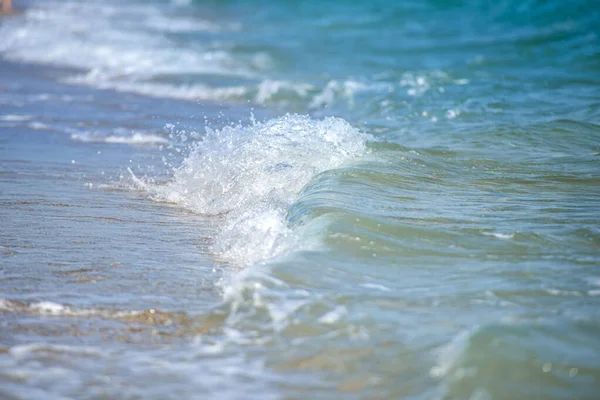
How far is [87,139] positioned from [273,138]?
→ 2.81m

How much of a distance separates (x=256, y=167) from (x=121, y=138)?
292 cm

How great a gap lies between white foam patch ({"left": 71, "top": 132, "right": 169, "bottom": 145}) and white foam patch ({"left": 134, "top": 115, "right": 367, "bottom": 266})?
64.8 inches

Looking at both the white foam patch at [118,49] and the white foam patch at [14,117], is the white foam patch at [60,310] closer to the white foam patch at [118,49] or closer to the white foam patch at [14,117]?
the white foam patch at [14,117]

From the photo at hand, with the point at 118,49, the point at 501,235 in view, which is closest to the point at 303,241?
the point at 501,235

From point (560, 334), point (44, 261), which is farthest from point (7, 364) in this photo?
point (560, 334)

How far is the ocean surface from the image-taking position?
3484 millimetres

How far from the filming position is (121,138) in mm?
9461

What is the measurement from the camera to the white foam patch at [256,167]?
641 centimetres

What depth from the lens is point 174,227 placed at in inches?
235

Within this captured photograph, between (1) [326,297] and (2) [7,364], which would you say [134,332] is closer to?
(2) [7,364]

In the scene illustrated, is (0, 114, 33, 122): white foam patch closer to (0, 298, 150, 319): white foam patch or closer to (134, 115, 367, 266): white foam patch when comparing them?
(134, 115, 367, 266): white foam patch

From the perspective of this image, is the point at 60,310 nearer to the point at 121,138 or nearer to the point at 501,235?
the point at 501,235

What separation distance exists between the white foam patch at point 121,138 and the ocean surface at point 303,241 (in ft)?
0.19

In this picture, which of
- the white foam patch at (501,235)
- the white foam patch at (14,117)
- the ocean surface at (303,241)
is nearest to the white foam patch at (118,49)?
the ocean surface at (303,241)
